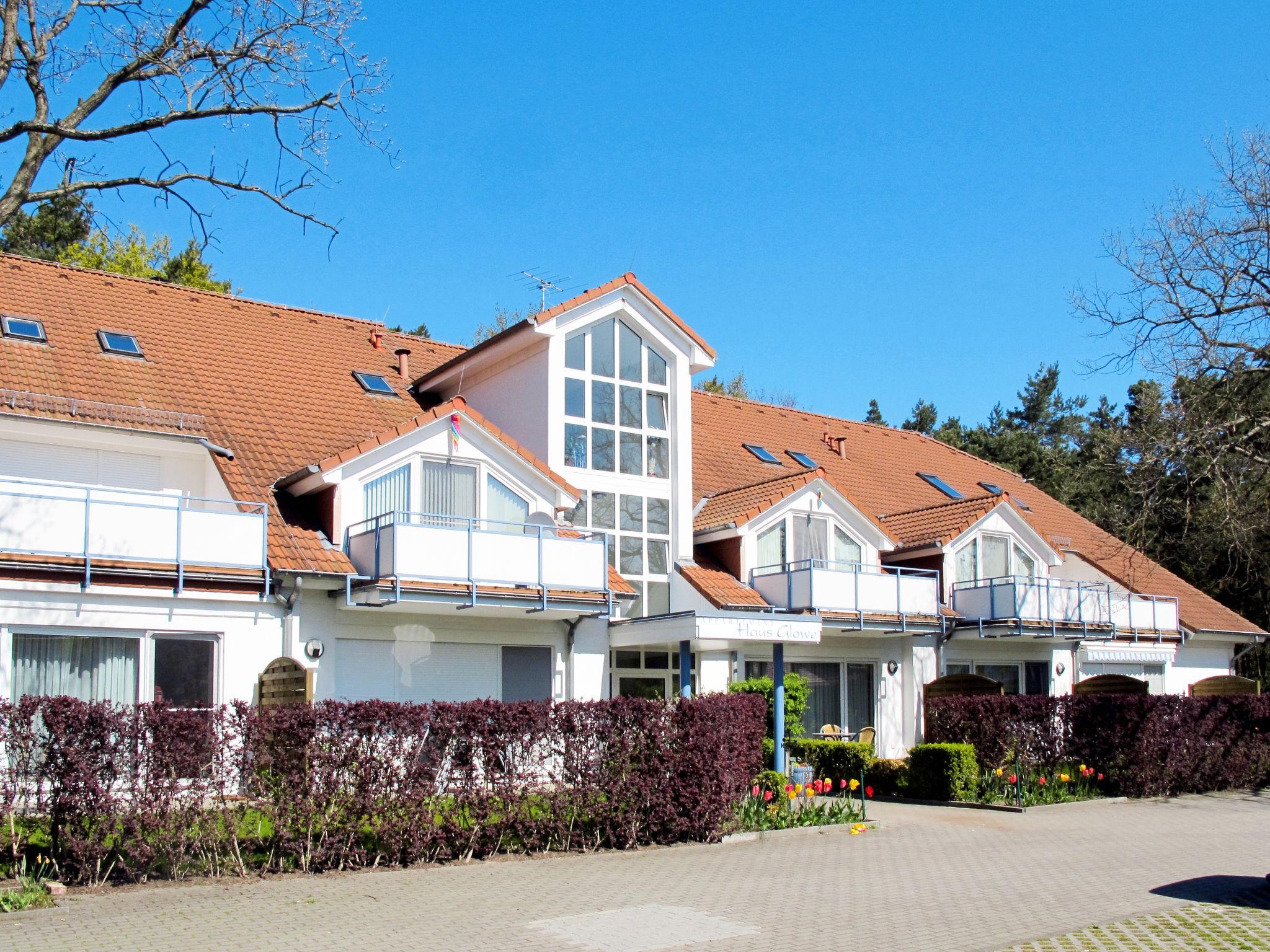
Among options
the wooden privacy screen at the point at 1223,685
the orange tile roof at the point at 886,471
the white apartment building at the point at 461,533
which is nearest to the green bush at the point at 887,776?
the white apartment building at the point at 461,533

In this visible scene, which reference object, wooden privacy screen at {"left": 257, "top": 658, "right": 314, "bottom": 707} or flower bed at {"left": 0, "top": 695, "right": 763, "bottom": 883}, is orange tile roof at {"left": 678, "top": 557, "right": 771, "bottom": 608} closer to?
wooden privacy screen at {"left": 257, "top": 658, "right": 314, "bottom": 707}

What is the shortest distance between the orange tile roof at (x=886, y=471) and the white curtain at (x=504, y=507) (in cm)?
609

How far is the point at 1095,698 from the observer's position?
65.4ft

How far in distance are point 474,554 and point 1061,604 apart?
14.2m

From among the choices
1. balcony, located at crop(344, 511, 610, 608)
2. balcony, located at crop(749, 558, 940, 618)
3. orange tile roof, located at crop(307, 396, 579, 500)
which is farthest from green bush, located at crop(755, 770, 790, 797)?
balcony, located at crop(749, 558, 940, 618)

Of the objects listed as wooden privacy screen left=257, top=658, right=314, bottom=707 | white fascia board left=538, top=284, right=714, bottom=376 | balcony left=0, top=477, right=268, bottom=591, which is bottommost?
wooden privacy screen left=257, top=658, right=314, bottom=707

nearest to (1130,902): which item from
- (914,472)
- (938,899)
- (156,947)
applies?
(938,899)

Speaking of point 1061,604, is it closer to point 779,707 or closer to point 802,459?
point 802,459

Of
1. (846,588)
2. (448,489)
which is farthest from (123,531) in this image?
(846,588)

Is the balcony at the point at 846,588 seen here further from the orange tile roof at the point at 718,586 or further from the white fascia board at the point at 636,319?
the white fascia board at the point at 636,319

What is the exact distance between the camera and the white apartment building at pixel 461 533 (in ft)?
54.5

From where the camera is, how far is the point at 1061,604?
88.1 ft

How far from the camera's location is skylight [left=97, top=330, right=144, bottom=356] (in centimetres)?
2028

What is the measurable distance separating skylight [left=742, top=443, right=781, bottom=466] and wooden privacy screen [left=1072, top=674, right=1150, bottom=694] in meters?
8.04
